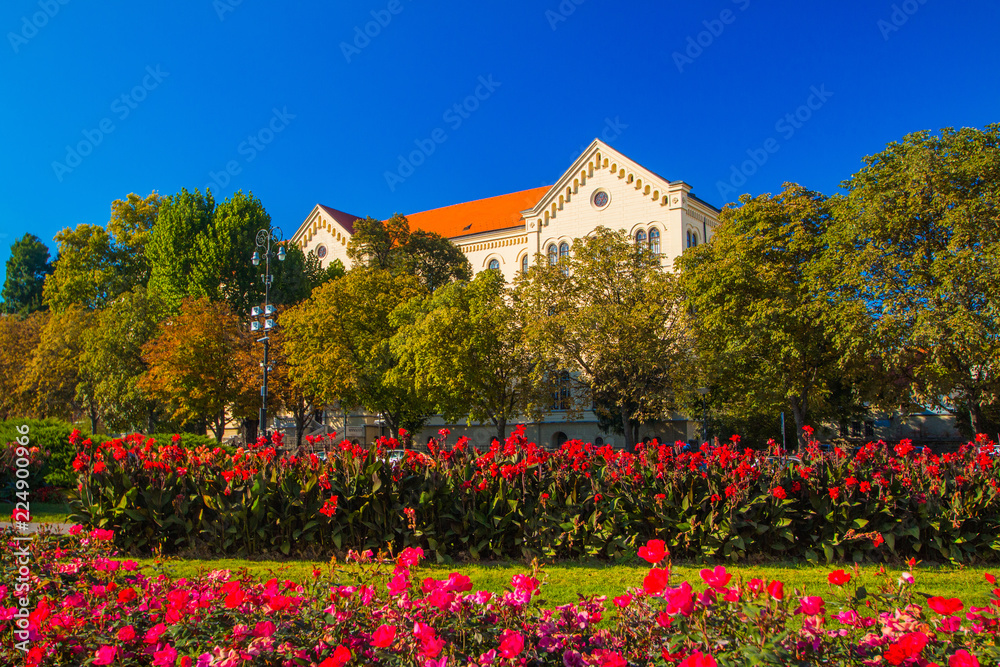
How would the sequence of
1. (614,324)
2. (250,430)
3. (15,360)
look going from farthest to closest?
(15,360) < (250,430) < (614,324)

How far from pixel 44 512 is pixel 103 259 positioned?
132 ft

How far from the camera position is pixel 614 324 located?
31172mm

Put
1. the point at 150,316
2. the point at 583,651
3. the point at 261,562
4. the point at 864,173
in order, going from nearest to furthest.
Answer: the point at 583,651 < the point at 261,562 < the point at 864,173 < the point at 150,316

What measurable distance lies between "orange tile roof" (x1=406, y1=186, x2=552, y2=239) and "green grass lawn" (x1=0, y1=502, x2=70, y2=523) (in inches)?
1570

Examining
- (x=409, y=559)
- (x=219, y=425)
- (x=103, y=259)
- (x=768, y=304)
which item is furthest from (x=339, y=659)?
(x=103, y=259)

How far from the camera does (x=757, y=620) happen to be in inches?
140

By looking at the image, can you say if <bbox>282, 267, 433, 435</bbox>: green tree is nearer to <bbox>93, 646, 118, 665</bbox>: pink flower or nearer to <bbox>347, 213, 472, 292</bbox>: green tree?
<bbox>347, 213, 472, 292</bbox>: green tree

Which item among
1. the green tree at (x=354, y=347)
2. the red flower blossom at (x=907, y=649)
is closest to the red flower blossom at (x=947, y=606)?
the red flower blossom at (x=907, y=649)

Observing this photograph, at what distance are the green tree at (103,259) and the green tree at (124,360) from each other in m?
7.59

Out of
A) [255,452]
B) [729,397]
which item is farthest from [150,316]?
[255,452]

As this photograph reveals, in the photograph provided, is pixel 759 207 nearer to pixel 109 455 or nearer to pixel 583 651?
pixel 109 455

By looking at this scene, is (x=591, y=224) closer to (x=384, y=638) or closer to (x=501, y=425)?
(x=501, y=425)

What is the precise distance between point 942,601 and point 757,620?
0.87 metres

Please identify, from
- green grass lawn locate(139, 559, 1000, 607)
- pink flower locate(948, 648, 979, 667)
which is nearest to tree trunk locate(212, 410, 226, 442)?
green grass lawn locate(139, 559, 1000, 607)
